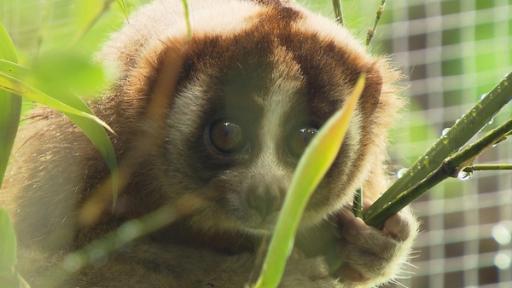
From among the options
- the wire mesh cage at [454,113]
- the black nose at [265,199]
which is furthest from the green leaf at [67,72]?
the wire mesh cage at [454,113]

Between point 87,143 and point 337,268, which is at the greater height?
point 87,143

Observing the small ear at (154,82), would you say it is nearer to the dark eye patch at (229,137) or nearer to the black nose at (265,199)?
the dark eye patch at (229,137)

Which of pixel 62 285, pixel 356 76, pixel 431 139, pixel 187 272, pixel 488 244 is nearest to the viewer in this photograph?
pixel 62 285

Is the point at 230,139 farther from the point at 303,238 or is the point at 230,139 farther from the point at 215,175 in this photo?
the point at 303,238

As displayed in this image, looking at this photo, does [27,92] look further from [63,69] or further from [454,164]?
[454,164]

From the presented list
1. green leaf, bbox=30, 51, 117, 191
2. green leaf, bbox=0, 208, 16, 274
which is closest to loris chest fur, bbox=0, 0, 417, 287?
green leaf, bbox=0, 208, 16, 274

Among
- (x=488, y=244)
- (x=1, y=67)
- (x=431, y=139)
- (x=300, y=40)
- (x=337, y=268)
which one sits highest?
(x=1, y=67)

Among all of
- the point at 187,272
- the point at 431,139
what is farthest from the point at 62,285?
the point at 431,139

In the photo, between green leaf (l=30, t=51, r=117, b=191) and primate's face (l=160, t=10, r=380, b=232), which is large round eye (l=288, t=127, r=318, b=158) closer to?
primate's face (l=160, t=10, r=380, b=232)
